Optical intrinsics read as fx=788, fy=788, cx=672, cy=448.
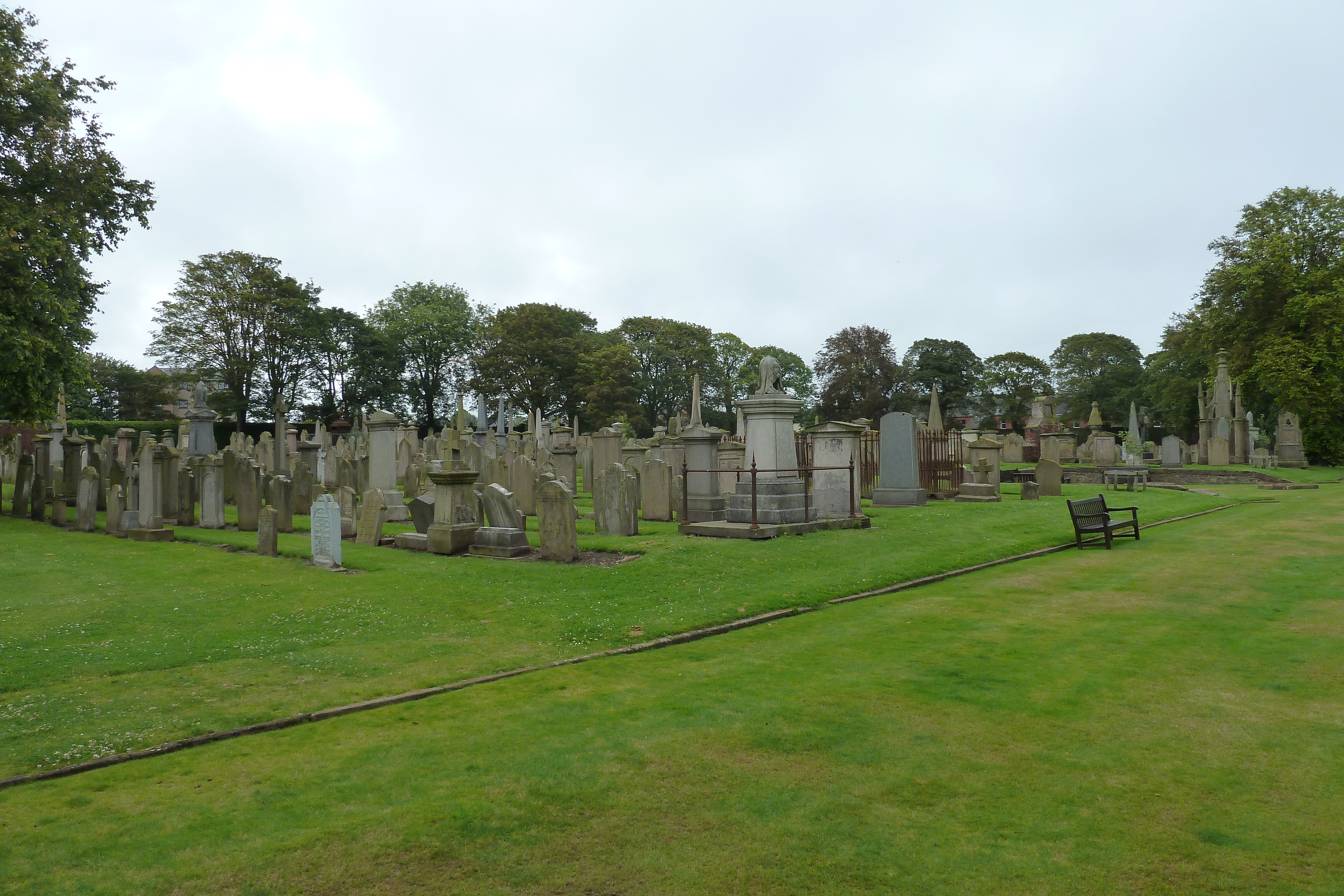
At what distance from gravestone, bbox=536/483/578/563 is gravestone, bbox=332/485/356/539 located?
16.7 feet

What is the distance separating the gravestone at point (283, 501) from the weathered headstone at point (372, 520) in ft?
7.08

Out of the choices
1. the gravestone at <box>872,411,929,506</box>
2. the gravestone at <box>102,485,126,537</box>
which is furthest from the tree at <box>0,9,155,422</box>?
the gravestone at <box>872,411,929,506</box>

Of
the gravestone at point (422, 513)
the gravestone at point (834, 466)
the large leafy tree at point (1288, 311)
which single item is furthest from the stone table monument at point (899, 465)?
the large leafy tree at point (1288, 311)

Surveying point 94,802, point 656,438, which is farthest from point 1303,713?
point 656,438

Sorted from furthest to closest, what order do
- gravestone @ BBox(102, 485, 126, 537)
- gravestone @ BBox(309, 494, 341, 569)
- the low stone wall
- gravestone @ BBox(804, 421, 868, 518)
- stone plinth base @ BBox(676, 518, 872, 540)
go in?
the low stone wall, gravestone @ BBox(804, 421, 868, 518), gravestone @ BBox(102, 485, 126, 537), stone plinth base @ BBox(676, 518, 872, 540), gravestone @ BBox(309, 494, 341, 569)

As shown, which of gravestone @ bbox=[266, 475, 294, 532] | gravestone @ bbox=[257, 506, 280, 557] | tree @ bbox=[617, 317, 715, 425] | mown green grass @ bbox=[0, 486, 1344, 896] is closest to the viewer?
mown green grass @ bbox=[0, 486, 1344, 896]

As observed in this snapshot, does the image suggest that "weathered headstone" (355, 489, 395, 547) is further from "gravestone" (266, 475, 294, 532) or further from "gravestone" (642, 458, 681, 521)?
"gravestone" (642, 458, 681, 521)

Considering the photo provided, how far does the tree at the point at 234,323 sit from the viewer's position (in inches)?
2020

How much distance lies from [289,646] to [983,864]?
6.54 metres

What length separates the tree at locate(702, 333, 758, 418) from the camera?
7138cm

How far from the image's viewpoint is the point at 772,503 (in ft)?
48.2

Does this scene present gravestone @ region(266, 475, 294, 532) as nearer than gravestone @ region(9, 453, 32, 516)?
Yes

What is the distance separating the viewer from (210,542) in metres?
14.8

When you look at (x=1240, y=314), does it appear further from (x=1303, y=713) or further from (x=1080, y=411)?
(x=1303, y=713)
